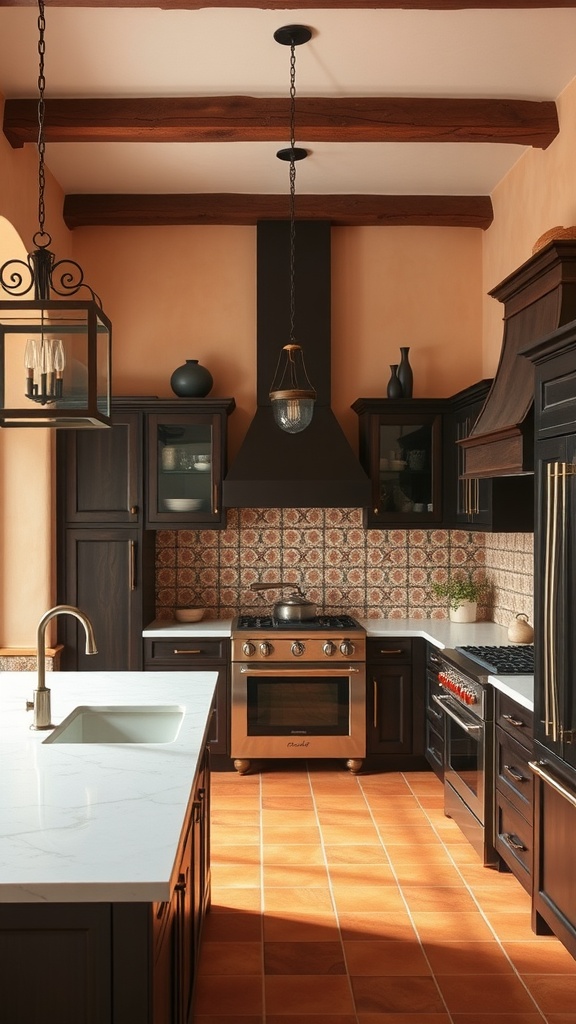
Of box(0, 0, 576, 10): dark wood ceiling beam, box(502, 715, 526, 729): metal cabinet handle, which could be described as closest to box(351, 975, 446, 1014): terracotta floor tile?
box(502, 715, 526, 729): metal cabinet handle

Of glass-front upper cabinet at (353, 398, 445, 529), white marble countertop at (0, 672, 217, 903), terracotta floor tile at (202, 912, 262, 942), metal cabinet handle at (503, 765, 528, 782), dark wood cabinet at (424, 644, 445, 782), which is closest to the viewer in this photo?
white marble countertop at (0, 672, 217, 903)

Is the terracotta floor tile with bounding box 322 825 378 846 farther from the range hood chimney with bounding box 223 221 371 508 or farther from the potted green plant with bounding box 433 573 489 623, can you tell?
the range hood chimney with bounding box 223 221 371 508

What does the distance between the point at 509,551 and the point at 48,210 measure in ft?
11.3

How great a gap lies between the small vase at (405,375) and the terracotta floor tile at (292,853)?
2.87 metres

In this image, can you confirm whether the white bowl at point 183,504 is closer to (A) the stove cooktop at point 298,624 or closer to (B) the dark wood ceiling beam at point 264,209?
(A) the stove cooktop at point 298,624

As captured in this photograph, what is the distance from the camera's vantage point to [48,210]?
5.41m

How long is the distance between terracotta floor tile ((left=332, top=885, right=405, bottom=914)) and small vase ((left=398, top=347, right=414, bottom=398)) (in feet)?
10.2

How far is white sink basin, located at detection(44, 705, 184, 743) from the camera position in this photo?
315 cm

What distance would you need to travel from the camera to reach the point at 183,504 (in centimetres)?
570

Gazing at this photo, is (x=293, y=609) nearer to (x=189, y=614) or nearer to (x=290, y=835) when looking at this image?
(x=189, y=614)

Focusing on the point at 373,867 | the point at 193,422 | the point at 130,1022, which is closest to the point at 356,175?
the point at 193,422

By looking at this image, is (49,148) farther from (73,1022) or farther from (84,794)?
(73,1022)

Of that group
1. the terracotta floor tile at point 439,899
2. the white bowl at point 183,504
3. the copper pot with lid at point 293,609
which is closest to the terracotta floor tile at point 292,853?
the terracotta floor tile at point 439,899

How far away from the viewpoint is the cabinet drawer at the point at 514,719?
3.59 metres
